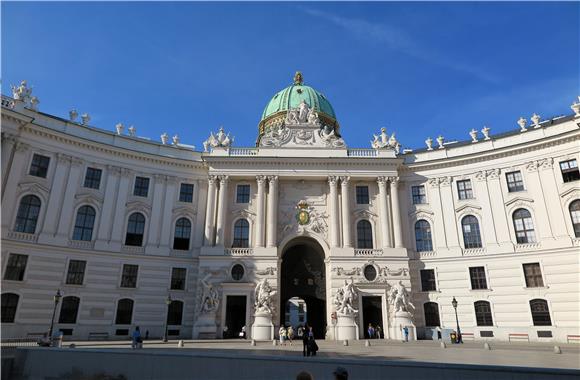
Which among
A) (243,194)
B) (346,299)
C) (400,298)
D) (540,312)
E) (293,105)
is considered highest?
(293,105)

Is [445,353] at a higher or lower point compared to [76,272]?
lower

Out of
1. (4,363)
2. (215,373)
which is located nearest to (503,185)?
(215,373)

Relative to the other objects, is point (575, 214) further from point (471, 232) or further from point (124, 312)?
point (124, 312)

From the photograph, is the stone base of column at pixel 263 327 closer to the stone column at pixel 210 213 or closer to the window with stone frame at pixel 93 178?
the stone column at pixel 210 213

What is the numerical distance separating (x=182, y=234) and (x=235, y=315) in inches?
398

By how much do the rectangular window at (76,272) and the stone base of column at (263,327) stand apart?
1634cm

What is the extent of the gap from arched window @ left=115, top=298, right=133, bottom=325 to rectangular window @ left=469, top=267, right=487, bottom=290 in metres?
32.9

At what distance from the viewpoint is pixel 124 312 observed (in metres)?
34.0

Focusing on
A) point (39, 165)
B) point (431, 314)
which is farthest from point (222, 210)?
point (431, 314)

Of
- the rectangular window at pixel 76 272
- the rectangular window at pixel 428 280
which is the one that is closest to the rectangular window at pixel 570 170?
the rectangular window at pixel 428 280

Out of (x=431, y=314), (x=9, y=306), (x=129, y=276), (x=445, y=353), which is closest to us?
(x=445, y=353)

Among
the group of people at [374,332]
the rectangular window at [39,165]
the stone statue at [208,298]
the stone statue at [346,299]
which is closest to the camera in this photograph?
the group of people at [374,332]

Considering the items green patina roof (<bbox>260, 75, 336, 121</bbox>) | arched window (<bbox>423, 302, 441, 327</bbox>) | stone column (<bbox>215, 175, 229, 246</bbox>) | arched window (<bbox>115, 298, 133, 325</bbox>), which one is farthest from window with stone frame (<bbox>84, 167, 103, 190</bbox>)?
arched window (<bbox>423, 302, 441, 327</bbox>)

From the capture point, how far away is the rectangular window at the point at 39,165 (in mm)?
33125
